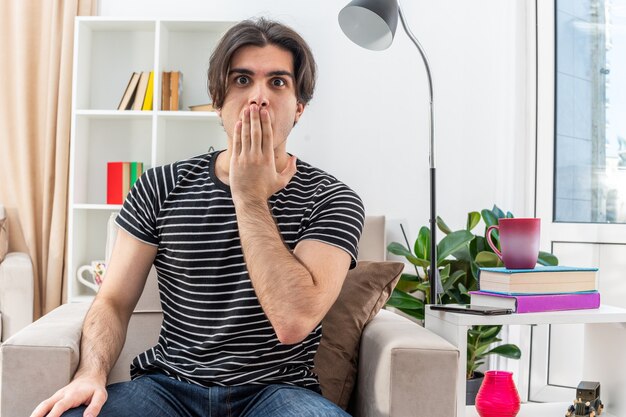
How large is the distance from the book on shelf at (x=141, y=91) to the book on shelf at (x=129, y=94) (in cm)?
2

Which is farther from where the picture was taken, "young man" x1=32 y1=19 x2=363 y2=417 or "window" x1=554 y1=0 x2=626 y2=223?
"window" x1=554 y1=0 x2=626 y2=223

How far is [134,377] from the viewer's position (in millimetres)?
1531

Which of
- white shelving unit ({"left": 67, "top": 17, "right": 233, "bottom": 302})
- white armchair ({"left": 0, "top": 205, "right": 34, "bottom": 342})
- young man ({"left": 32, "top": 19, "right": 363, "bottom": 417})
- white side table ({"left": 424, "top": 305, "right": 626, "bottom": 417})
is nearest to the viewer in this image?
young man ({"left": 32, "top": 19, "right": 363, "bottom": 417})

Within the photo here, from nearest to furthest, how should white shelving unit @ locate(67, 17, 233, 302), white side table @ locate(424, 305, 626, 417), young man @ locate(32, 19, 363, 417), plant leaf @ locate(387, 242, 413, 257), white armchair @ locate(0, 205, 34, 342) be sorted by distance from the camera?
young man @ locate(32, 19, 363, 417) < white side table @ locate(424, 305, 626, 417) < plant leaf @ locate(387, 242, 413, 257) < white armchair @ locate(0, 205, 34, 342) < white shelving unit @ locate(67, 17, 233, 302)

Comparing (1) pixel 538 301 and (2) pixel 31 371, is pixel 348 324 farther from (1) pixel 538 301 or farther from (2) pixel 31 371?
(2) pixel 31 371

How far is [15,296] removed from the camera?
3.18m

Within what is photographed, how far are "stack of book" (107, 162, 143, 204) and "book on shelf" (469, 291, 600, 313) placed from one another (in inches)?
93.3

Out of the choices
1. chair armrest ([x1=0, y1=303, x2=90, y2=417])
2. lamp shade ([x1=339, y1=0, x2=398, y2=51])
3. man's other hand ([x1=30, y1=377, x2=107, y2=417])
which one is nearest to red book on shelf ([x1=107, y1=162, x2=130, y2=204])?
lamp shade ([x1=339, y1=0, x2=398, y2=51])

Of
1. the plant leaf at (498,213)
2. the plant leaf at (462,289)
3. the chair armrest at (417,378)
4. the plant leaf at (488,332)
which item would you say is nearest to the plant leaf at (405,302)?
the plant leaf at (462,289)

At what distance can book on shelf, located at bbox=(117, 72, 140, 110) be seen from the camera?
3746 millimetres

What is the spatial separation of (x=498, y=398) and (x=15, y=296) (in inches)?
87.1

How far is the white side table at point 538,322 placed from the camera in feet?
5.02

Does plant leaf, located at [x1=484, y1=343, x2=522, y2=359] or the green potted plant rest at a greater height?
the green potted plant

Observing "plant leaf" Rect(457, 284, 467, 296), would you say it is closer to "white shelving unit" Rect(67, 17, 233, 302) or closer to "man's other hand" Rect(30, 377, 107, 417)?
"man's other hand" Rect(30, 377, 107, 417)
